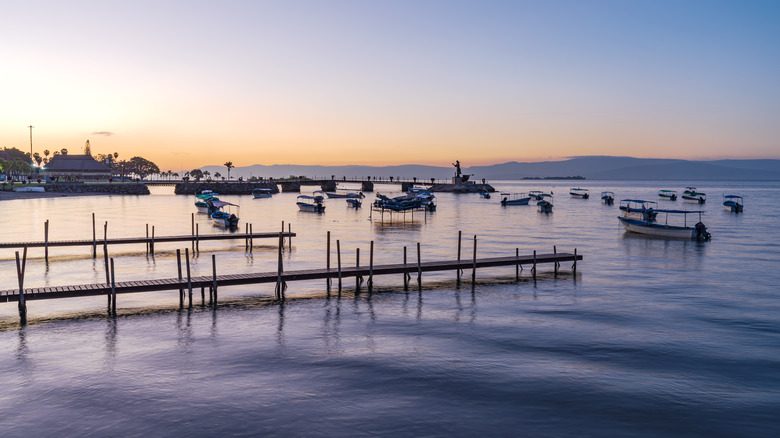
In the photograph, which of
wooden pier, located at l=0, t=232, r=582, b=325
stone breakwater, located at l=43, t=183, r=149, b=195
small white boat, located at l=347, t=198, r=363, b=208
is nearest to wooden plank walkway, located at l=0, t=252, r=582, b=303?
wooden pier, located at l=0, t=232, r=582, b=325

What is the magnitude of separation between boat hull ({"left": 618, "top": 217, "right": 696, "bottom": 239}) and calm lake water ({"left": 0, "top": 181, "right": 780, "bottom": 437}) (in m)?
25.1

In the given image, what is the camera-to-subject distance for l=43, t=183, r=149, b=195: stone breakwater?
162 m

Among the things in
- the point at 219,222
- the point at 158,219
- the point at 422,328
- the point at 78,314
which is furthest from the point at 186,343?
the point at 158,219

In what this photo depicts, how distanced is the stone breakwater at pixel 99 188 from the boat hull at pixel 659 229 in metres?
154

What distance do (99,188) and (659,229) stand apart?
166 meters

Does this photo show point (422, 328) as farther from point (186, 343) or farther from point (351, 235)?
point (351, 235)

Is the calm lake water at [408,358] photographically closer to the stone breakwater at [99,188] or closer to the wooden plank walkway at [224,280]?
the wooden plank walkway at [224,280]

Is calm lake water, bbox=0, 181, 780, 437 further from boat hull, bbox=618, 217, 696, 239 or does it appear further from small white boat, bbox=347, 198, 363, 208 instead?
small white boat, bbox=347, 198, 363, 208

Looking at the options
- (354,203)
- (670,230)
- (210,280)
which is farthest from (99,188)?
(210,280)

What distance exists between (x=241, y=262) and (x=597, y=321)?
2950 cm

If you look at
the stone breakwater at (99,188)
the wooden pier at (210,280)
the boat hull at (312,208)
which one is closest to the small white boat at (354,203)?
the boat hull at (312,208)

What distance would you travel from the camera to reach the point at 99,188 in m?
178

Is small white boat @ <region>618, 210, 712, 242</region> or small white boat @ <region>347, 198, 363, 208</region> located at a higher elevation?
small white boat @ <region>347, 198, 363, 208</region>

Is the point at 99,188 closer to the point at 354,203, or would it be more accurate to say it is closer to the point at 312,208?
the point at 354,203
